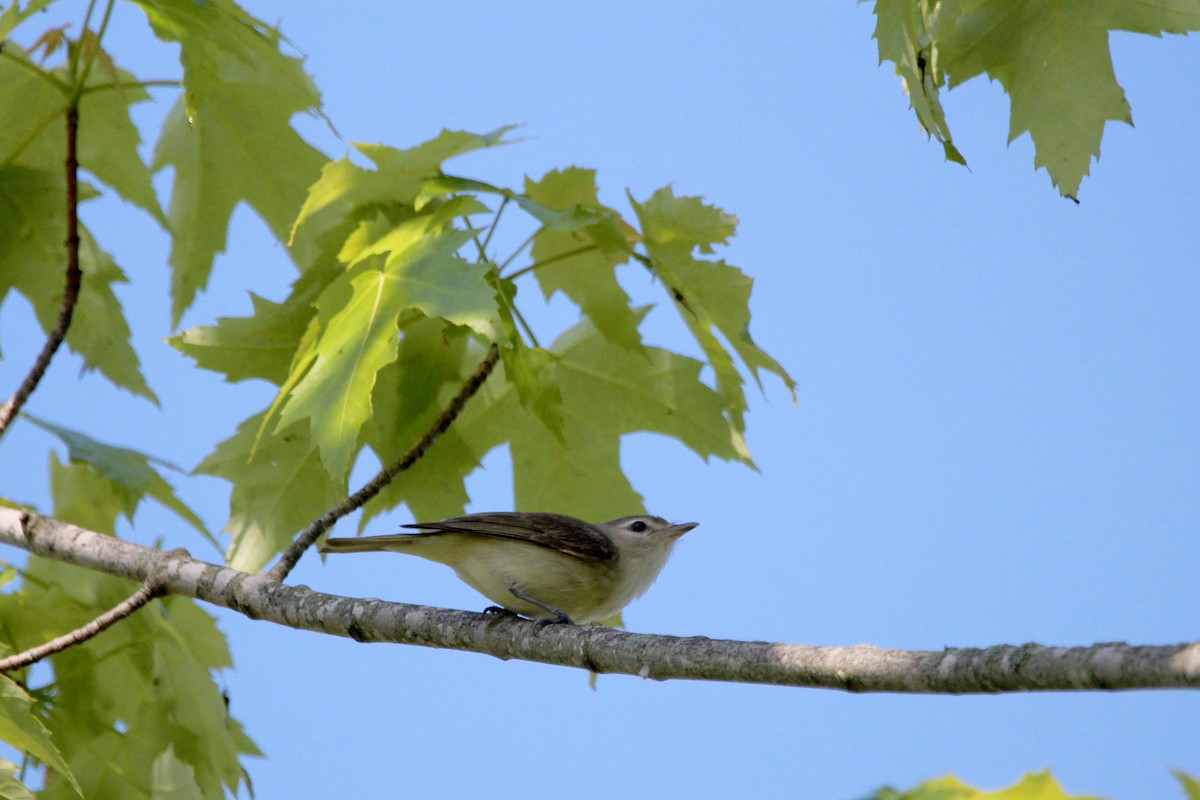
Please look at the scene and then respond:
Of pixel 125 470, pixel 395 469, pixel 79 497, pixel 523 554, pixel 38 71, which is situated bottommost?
pixel 523 554

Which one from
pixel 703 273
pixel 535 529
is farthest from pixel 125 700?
pixel 703 273

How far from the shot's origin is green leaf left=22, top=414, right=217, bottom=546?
3.22 meters

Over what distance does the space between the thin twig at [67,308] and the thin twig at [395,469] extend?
803 mm

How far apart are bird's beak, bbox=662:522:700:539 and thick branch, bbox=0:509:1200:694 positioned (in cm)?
125

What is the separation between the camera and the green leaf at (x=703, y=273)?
2.96m

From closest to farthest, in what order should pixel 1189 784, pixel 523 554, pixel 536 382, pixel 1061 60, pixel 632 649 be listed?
pixel 1189 784
pixel 632 649
pixel 1061 60
pixel 536 382
pixel 523 554

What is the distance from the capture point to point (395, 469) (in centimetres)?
307

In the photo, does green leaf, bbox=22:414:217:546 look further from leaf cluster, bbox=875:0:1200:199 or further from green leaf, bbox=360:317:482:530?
leaf cluster, bbox=875:0:1200:199

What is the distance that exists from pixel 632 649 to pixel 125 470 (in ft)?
5.71

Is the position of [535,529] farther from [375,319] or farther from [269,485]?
[375,319]

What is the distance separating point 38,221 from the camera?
3.61m

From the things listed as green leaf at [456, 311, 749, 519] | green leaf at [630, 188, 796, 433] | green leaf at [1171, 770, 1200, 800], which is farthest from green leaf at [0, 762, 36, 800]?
green leaf at [1171, 770, 1200, 800]

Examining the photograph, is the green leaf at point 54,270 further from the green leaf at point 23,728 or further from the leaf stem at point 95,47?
the green leaf at point 23,728

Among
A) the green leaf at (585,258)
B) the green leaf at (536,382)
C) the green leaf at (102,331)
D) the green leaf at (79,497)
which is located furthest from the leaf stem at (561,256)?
the green leaf at (79,497)
